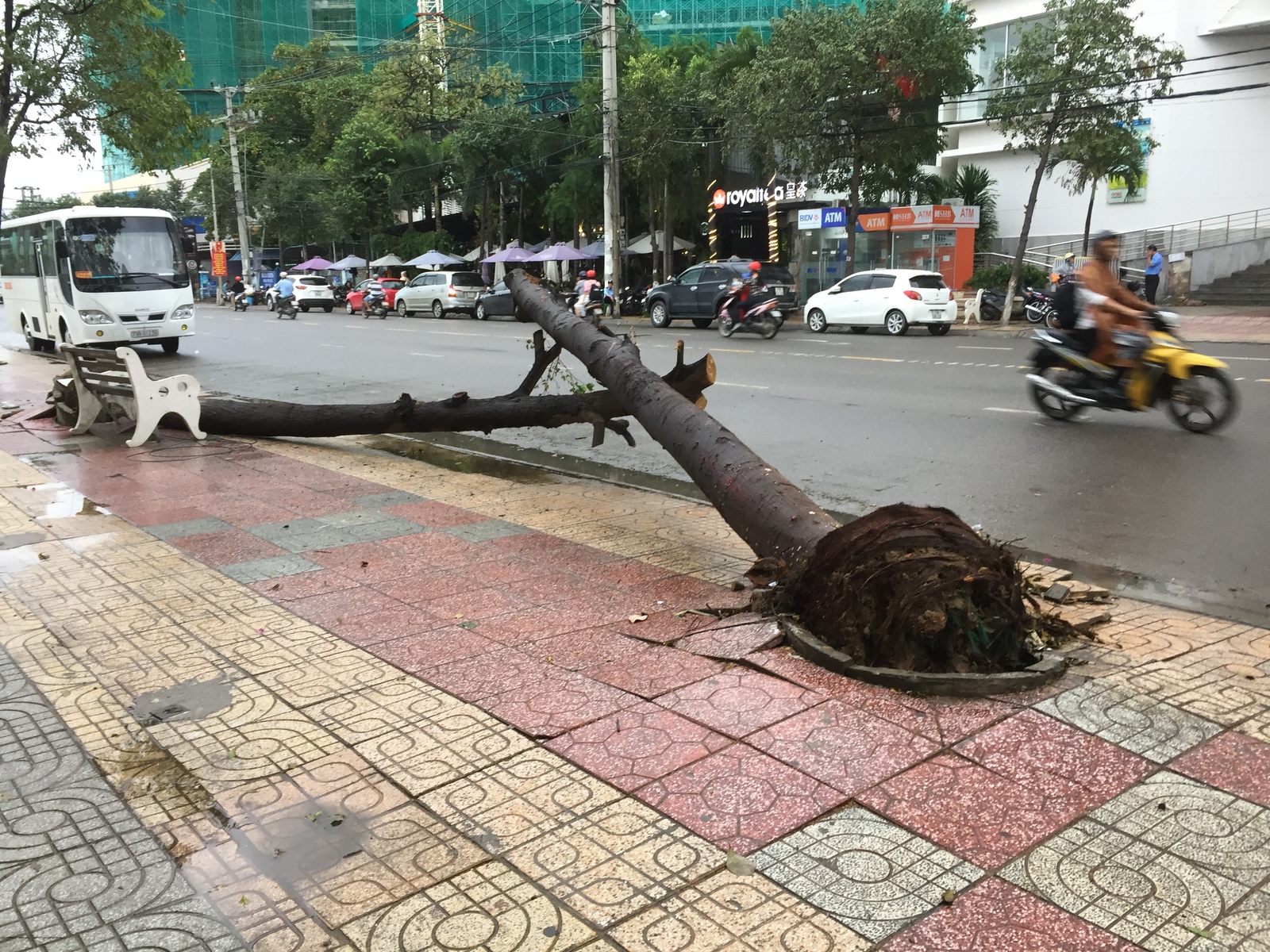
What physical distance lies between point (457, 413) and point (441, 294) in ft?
93.6

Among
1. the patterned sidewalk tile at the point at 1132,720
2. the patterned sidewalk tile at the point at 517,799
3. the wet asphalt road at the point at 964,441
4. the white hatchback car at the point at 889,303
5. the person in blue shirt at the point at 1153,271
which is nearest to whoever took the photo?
the patterned sidewalk tile at the point at 517,799

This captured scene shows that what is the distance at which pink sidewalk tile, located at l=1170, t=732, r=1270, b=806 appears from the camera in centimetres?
322

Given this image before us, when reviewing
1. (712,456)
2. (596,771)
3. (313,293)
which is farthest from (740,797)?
(313,293)

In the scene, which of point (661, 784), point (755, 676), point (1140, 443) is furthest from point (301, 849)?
point (1140, 443)

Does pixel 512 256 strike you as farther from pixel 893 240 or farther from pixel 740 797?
pixel 740 797

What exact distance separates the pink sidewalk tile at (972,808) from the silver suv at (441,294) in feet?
110

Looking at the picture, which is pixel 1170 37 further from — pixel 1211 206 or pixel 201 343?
pixel 201 343

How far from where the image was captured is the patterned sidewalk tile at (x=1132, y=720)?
11.6 feet

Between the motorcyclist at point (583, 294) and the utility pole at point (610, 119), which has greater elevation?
the utility pole at point (610, 119)

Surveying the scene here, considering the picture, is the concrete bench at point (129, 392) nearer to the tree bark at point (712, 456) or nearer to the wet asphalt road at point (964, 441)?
the wet asphalt road at point (964, 441)

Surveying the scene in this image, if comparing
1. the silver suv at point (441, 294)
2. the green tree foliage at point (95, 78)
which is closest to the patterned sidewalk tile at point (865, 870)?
the green tree foliage at point (95, 78)

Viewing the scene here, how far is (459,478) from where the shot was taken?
28.9 ft

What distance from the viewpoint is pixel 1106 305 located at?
9820mm

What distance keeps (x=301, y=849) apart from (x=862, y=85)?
26.3 m
